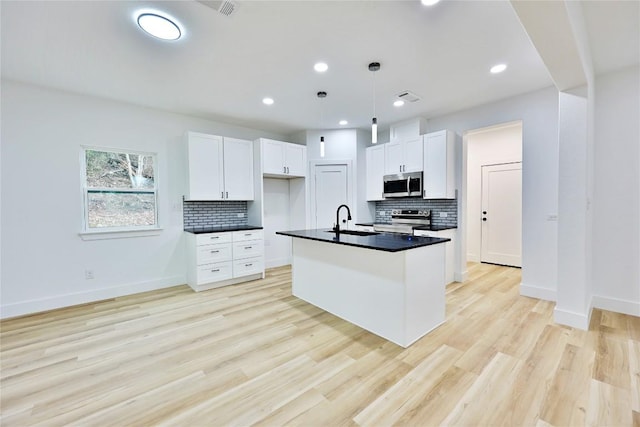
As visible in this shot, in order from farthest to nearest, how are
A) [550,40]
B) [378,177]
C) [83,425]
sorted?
[378,177]
[550,40]
[83,425]

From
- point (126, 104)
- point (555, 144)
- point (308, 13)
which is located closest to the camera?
point (308, 13)

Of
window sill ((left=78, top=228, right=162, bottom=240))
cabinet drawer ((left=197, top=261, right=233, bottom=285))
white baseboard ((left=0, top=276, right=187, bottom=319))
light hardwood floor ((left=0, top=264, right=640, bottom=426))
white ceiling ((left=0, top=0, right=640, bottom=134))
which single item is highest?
white ceiling ((left=0, top=0, right=640, bottom=134))

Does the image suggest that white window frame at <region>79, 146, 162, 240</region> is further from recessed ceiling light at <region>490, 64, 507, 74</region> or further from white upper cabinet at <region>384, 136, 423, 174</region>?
recessed ceiling light at <region>490, 64, 507, 74</region>

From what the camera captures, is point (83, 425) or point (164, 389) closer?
point (83, 425)

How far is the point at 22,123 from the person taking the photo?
317 cm

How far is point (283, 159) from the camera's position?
16.3ft

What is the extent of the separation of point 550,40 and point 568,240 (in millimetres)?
1941

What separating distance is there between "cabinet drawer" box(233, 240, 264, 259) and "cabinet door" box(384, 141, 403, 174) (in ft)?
8.74

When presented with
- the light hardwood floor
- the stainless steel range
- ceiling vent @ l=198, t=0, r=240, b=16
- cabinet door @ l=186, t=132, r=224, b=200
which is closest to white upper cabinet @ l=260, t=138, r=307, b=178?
cabinet door @ l=186, t=132, r=224, b=200

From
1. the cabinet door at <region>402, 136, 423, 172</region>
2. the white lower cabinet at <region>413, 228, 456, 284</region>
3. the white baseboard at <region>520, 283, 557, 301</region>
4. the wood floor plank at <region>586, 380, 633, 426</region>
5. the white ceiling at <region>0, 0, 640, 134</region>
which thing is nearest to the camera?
the wood floor plank at <region>586, 380, 633, 426</region>

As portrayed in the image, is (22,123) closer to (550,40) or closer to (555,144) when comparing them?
(550,40)

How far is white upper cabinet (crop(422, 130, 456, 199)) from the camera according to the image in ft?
13.6

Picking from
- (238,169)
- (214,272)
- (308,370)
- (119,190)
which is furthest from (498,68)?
(119,190)

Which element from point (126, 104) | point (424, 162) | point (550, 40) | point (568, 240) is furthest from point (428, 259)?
point (126, 104)
